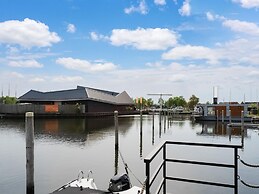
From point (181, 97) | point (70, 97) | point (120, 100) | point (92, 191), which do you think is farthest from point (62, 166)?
point (181, 97)

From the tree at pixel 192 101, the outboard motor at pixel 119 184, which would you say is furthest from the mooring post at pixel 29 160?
the tree at pixel 192 101

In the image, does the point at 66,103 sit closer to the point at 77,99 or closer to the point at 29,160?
the point at 77,99

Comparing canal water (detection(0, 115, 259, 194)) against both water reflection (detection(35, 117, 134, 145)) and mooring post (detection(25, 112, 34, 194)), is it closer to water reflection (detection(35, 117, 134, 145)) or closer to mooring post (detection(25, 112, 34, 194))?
mooring post (detection(25, 112, 34, 194))

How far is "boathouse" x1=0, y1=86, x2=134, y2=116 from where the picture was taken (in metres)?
58.4

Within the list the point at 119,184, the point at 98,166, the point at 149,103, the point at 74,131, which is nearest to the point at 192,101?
the point at 149,103

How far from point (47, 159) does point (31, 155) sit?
7826mm

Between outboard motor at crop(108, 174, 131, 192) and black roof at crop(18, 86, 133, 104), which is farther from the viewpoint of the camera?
black roof at crop(18, 86, 133, 104)

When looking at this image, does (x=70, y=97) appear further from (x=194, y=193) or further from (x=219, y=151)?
(x=194, y=193)

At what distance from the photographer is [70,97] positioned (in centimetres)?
6500

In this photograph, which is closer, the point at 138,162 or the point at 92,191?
the point at 92,191

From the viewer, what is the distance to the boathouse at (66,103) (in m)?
58.4

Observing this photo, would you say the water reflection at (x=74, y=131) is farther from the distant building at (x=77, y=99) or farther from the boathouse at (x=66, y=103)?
the distant building at (x=77, y=99)

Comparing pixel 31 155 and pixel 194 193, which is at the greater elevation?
pixel 31 155

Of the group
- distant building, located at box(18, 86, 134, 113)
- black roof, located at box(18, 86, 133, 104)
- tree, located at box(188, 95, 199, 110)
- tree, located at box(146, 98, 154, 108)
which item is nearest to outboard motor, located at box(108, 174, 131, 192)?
distant building, located at box(18, 86, 134, 113)
